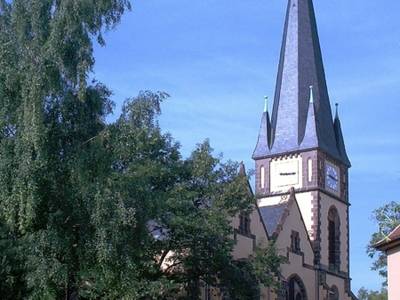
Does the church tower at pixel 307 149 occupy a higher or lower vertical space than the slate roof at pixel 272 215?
higher

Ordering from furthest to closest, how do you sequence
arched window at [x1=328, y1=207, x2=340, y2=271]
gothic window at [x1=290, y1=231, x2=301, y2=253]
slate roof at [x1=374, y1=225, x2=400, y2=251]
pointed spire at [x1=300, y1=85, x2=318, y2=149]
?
1. pointed spire at [x1=300, y1=85, x2=318, y2=149]
2. arched window at [x1=328, y1=207, x2=340, y2=271]
3. gothic window at [x1=290, y1=231, x2=301, y2=253]
4. slate roof at [x1=374, y1=225, x2=400, y2=251]

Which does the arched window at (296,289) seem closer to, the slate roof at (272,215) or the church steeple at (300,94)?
the slate roof at (272,215)

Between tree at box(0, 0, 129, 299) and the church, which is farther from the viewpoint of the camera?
the church

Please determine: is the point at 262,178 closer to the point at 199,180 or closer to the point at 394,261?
the point at 199,180

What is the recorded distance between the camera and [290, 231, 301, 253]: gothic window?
5344 cm

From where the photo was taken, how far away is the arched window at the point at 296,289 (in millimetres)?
52344

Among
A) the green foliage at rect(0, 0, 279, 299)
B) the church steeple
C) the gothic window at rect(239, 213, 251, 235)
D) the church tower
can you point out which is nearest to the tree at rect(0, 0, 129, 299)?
the green foliage at rect(0, 0, 279, 299)

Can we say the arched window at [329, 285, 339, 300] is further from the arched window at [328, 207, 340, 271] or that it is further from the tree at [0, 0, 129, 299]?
the tree at [0, 0, 129, 299]

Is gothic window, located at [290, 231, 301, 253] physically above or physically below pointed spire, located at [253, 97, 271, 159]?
below

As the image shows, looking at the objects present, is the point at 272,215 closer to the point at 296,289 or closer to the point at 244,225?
the point at 296,289

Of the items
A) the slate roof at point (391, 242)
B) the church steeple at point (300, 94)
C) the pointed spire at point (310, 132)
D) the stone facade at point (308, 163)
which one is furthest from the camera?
the church steeple at point (300, 94)

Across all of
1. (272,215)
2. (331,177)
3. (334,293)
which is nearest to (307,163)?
(331,177)

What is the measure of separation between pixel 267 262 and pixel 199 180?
4063 mm

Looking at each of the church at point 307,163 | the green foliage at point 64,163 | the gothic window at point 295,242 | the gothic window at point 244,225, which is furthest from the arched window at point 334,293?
the green foliage at point 64,163
